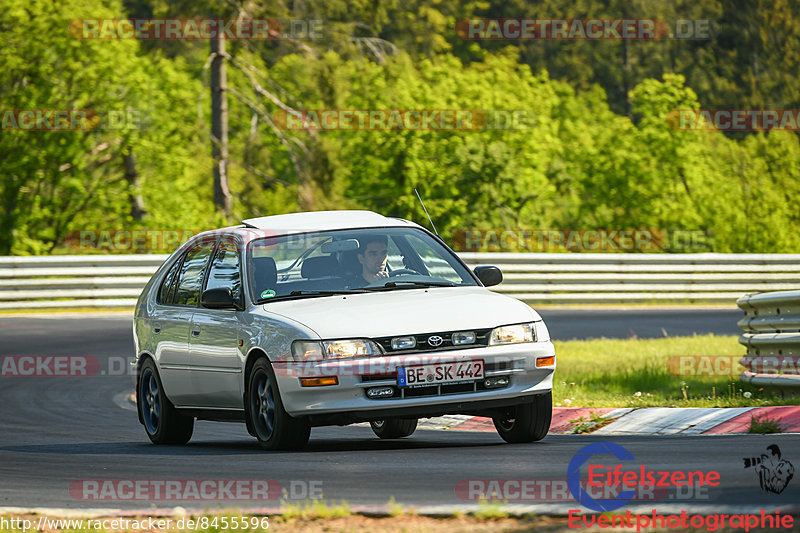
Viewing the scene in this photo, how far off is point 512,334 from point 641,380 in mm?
5677

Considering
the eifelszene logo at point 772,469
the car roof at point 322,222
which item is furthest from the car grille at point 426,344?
the eifelszene logo at point 772,469

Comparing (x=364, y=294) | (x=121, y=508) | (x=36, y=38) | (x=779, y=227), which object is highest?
(x=36, y=38)

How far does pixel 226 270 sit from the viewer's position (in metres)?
9.93

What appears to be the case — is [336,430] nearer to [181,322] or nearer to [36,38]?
[181,322]

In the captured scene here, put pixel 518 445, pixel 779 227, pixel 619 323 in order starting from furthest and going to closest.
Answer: pixel 779 227 < pixel 619 323 < pixel 518 445

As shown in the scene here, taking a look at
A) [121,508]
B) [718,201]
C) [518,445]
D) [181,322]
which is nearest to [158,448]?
[181,322]

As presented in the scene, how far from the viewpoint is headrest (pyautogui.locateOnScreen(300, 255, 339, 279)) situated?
951 cm

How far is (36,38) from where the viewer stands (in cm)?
2988

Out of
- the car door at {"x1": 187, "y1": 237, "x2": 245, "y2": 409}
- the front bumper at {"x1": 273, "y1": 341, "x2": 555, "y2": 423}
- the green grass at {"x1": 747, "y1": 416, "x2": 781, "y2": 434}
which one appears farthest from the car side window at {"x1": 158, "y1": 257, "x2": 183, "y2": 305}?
the green grass at {"x1": 747, "y1": 416, "x2": 781, "y2": 434}

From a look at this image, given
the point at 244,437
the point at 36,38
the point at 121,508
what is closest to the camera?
the point at 121,508

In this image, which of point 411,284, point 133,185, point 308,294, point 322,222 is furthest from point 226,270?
point 133,185

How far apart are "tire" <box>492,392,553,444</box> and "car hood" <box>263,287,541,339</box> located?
57 centimetres

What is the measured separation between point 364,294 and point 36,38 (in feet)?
74.3

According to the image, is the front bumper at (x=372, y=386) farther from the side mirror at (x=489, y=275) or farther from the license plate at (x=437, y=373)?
the side mirror at (x=489, y=275)
